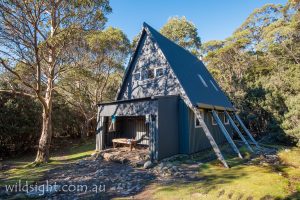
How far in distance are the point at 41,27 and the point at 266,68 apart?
89.3ft

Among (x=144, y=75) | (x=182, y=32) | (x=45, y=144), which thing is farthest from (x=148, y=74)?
(x=182, y=32)

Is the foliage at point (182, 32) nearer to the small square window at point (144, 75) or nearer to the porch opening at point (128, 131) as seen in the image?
the small square window at point (144, 75)

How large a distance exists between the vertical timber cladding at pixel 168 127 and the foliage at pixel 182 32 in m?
17.9

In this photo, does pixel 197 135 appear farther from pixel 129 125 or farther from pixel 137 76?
pixel 137 76

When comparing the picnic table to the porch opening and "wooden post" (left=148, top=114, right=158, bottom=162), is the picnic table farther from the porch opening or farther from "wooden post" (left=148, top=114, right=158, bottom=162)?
"wooden post" (left=148, top=114, right=158, bottom=162)

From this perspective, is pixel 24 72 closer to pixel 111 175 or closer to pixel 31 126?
pixel 31 126

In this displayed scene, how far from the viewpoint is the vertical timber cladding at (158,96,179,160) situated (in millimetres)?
9664

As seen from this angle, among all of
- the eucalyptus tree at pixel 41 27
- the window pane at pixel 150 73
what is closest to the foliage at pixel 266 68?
the window pane at pixel 150 73

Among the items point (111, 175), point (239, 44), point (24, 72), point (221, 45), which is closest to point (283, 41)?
point (239, 44)

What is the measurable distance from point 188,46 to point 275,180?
23.5 m

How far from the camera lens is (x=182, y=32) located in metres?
26.7

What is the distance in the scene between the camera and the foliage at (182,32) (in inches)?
1050

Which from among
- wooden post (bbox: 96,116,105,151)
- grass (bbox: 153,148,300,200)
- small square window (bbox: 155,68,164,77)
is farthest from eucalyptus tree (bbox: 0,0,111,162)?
grass (bbox: 153,148,300,200)

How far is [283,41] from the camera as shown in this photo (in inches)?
836
